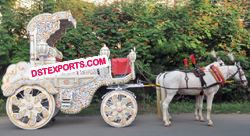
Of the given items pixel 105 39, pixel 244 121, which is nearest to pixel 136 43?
pixel 105 39

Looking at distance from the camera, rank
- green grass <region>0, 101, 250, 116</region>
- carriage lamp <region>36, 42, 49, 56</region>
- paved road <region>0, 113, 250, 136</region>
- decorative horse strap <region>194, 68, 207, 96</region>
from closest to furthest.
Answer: paved road <region>0, 113, 250, 136</region>
carriage lamp <region>36, 42, 49, 56</region>
decorative horse strap <region>194, 68, 207, 96</region>
green grass <region>0, 101, 250, 116</region>

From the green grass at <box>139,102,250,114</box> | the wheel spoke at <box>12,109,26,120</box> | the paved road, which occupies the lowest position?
the paved road

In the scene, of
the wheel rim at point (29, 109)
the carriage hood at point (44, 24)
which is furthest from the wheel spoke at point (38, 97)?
the carriage hood at point (44, 24)

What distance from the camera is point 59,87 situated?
5293mm

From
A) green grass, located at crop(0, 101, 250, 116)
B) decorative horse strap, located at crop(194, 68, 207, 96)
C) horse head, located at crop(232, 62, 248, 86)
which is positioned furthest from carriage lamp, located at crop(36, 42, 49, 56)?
horse head, located at crop(232, 62, 248, 86)

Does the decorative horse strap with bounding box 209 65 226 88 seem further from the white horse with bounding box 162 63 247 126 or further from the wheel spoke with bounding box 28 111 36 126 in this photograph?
the wheel spoke with bounding box 28 111 36 126

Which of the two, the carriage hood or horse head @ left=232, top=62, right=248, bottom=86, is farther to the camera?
horse head @ left=232, top=62, right=248, bottom=86

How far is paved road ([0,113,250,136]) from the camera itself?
4777 millimetres

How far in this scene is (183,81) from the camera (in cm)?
543

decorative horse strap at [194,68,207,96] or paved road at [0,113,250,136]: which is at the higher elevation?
decorative horse strap at [194,68,207,96]

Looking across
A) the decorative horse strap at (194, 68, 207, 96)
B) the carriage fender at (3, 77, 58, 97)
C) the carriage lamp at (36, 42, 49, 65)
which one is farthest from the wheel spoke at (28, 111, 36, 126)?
the decorative horse strap at (194, 68, 207, 96)

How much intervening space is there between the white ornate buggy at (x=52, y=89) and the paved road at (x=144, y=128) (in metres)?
0.26

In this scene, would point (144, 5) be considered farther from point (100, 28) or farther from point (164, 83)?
point (164, 83)

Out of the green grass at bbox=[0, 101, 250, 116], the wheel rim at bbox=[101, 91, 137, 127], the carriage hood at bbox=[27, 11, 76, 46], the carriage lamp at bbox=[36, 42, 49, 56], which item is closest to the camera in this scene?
the carriage lamp at bbox=[36, 42, 49, 56]
